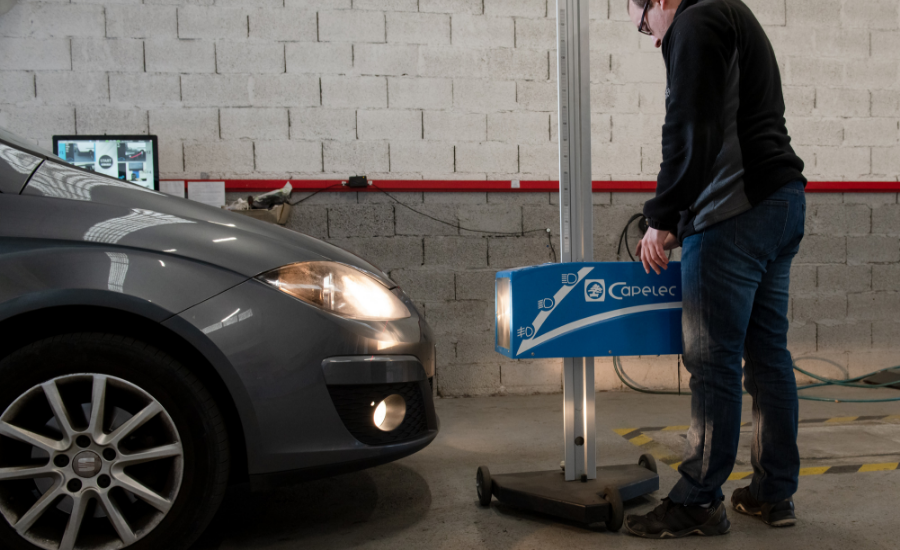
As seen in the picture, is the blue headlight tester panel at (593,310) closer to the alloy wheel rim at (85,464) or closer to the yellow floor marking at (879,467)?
the alloy wheel rim at (85,464)

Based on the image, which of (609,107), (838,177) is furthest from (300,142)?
(838,177)

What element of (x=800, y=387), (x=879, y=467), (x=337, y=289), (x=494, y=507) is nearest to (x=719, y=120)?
(x=337, y=289)

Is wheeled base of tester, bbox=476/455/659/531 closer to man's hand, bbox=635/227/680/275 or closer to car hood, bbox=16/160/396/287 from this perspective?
man's hand, bbox=635/227/680/275

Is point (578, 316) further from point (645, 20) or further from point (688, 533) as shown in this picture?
point (645, 20)

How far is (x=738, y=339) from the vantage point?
1528 millimetres

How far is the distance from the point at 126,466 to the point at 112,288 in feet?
1.34

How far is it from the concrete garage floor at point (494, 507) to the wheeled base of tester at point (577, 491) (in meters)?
0.05

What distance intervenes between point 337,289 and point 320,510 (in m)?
0.75

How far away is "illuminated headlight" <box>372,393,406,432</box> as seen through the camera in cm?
149

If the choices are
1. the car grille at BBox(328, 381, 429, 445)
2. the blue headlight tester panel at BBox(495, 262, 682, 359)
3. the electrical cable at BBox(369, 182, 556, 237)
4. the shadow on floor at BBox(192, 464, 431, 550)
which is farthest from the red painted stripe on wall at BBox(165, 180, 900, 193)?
the car grille at BBox(328, 381, 429, 445)

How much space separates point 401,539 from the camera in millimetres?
1603

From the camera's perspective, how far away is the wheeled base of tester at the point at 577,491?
5.26 ft

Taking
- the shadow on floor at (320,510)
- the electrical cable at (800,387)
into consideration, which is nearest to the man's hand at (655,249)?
the shadow on floor at (320,510)

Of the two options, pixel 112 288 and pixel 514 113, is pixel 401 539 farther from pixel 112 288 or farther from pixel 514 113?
pixel 514 113
